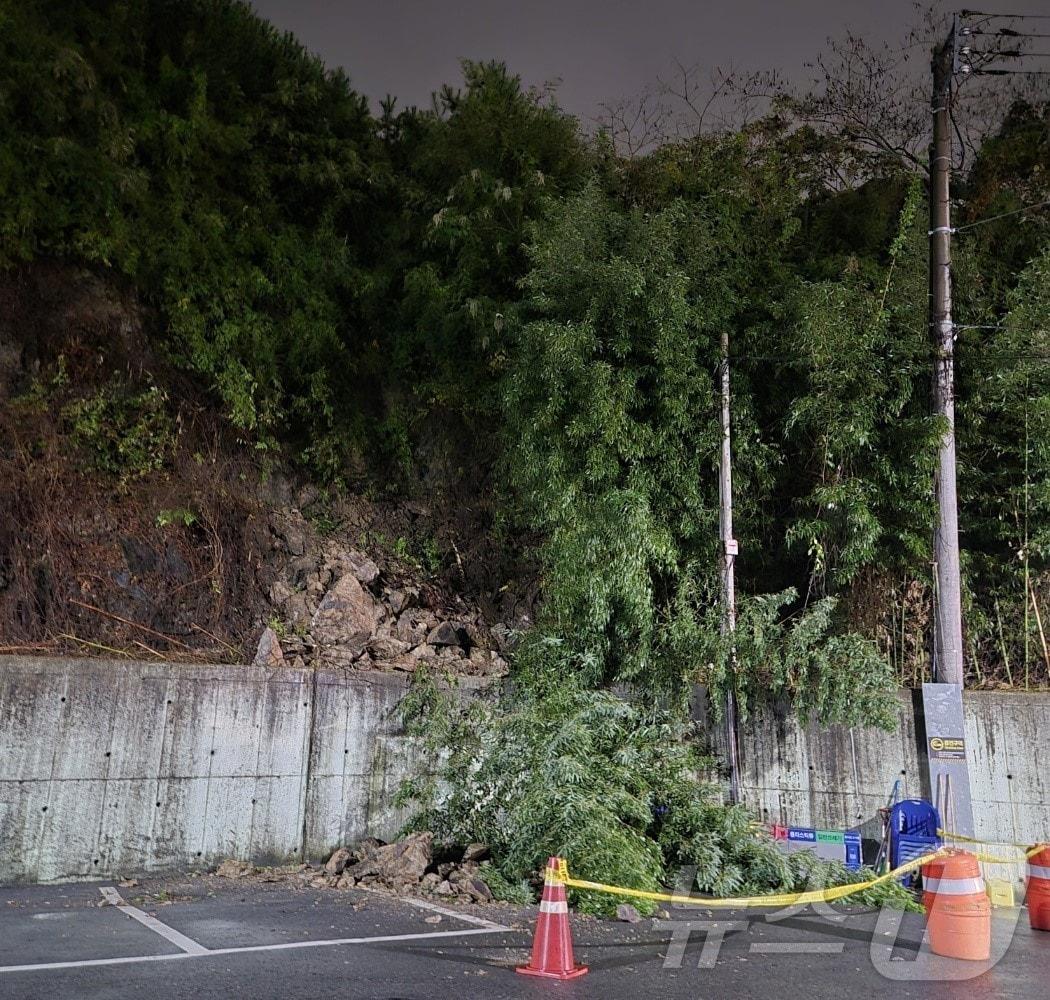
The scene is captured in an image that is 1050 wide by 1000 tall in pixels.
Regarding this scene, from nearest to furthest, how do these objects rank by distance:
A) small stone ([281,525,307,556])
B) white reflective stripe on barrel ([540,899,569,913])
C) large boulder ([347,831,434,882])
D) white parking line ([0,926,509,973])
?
white parking line ([0,926,509,973]) → white reflective stripe on barrel ([540,899,569,913]) → large boulder ([347,831,434,882]) → small stone ([281,525,307,556])

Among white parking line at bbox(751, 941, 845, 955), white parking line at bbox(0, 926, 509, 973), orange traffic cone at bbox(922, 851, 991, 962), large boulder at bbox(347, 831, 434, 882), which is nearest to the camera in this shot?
white parking line at bbox(0, 926, 509, 973)

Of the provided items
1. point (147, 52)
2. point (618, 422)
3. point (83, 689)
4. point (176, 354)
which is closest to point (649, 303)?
point (618, 422)

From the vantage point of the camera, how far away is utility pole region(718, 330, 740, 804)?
10.2m

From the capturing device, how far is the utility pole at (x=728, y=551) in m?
10.2

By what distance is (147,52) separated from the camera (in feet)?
46.1

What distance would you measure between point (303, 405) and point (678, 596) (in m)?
6.23

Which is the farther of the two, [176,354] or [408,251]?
[408,251]

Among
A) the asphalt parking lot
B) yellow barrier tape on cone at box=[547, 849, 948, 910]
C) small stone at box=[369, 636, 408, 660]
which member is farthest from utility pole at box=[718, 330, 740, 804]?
small stone at box=[369, 636, 408, 660]

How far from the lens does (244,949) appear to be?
6.18 metres

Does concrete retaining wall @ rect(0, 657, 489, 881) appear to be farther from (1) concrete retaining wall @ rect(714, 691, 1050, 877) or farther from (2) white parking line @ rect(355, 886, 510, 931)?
(1) concrete retaining wall @ rect(714, 691, 1050, 877)

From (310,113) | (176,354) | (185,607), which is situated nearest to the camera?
(185,607)

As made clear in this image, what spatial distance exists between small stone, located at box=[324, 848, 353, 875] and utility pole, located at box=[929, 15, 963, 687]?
6510 millimetres

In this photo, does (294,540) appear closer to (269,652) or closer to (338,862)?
(269,652)

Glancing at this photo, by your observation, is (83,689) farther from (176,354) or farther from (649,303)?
(649,303)
